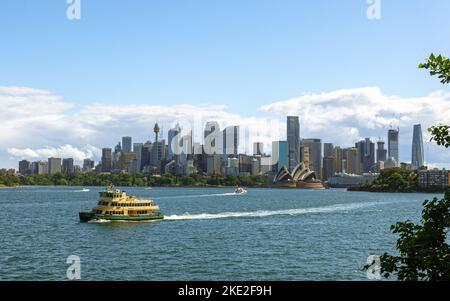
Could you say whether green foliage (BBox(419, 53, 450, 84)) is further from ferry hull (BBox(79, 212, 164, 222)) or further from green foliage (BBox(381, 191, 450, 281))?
ferry hull (BBox(79, 212, 164, 222))

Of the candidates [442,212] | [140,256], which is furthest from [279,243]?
[442,212]

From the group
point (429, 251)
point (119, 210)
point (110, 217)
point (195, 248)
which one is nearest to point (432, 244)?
point (429, 251)

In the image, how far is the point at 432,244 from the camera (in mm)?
10141

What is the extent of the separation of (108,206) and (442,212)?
204 ft

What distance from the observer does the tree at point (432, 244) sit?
982 centimetres

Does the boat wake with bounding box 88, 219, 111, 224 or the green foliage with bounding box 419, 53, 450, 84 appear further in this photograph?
the boat wake with bounding box 88, 219, 111, 224

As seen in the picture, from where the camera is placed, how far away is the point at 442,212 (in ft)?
34.0

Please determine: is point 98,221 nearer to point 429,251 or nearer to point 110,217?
point 110,217

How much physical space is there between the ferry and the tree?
59.6 metres

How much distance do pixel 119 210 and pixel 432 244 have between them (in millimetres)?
61437

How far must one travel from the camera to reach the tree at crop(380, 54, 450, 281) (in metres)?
9.82

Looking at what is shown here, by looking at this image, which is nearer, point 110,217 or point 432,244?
point 432,244

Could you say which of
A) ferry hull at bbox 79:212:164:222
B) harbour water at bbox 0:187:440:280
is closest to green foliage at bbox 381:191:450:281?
harbour water at bbox 0:187:440:280
